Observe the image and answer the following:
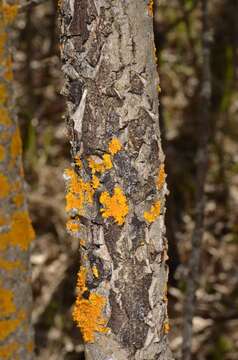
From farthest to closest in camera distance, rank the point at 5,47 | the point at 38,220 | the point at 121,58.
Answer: the point at 38,220, the point at 5,47, the point at 121,58

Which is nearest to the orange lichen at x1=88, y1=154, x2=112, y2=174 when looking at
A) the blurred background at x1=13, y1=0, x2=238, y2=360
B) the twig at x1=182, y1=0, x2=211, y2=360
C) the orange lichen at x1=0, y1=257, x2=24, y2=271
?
the orange lichen at x1=0, y1=257, x2=24, y2=271

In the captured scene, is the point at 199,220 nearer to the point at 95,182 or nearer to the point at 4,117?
the point at 4,117

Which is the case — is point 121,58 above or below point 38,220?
above

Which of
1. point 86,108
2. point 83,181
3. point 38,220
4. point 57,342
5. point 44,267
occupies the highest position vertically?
point 86,108

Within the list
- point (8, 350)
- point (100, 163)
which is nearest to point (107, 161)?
point (100, 163)

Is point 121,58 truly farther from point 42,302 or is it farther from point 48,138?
point 48,138

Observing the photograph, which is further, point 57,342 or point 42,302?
point 42,302

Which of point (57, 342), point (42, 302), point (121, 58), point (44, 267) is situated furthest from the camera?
point (44, 267)

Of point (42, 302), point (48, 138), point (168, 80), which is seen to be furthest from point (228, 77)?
point (42, 302)
